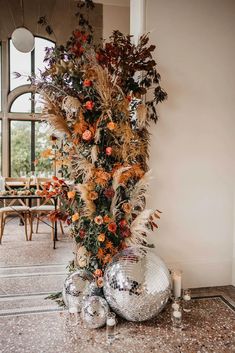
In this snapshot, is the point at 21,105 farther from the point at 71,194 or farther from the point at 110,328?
the point at 110,328

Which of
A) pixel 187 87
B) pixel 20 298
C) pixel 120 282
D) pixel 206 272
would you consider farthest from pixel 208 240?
pixel 20 298

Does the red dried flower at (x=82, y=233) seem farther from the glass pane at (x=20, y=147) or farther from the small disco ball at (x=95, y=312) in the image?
the glass pane at (x=20, y=147)

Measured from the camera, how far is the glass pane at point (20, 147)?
8320 mm

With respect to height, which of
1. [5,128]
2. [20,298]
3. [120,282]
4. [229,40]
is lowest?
[20,298]

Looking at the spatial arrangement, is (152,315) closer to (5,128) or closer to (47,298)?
(47,298)

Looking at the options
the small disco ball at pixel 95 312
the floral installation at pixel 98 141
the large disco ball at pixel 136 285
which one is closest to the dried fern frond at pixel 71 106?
the floral installation at pixel 98 141

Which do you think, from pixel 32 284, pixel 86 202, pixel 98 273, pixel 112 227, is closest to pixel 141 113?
pixel 86 202

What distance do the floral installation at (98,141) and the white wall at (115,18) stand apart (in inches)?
188

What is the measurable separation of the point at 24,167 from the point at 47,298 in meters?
5.72

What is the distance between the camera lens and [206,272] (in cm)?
342

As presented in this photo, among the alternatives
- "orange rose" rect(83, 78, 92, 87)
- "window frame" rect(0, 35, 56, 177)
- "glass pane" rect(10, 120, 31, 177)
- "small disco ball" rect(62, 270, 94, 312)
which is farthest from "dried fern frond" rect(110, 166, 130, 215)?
"glass pane" rect(10, 120, 31, 177)

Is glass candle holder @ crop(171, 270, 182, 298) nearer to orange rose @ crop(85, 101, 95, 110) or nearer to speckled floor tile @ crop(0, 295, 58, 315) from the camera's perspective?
speckled floor tile @ crop(0, 295, 58, 315)

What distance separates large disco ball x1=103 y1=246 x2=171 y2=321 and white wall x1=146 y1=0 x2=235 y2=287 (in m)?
0.72

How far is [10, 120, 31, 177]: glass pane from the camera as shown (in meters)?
8.32
